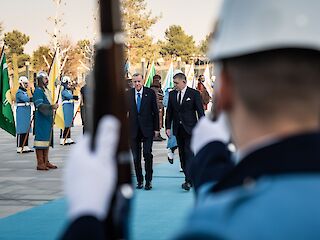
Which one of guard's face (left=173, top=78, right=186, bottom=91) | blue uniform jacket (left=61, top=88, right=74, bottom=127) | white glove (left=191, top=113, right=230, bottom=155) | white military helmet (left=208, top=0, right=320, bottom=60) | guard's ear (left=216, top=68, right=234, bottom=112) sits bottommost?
blue uniform jacket (left=61, top=88, right=74, bottom=127)

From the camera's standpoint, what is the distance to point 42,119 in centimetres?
1213

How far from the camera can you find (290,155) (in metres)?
1.15

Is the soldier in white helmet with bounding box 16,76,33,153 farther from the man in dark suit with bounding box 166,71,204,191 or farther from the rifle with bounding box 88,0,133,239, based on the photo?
the rifle with bounding box 88,0,133,239

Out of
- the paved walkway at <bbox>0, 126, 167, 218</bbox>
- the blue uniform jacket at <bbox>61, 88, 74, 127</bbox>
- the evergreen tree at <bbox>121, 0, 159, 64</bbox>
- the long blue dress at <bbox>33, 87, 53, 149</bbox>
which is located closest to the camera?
the paved walkway at <bbox>0, 126, 167, 218</bbox>

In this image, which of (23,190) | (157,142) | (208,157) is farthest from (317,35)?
(157,142)

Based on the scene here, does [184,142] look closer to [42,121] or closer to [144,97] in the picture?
[144,97]

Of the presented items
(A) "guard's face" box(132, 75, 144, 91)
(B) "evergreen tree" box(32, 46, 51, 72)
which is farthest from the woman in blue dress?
(B) "evergreen tree" box(32, 46, 51, 72)

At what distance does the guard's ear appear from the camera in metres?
1.30

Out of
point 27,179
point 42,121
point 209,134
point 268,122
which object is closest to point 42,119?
point 42,121

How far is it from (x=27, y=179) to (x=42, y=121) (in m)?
1.72

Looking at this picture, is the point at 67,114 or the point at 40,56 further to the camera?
the point at 40,56

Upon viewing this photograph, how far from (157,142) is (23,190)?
319 inches

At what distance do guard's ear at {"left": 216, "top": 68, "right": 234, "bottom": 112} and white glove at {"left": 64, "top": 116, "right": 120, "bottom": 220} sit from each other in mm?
277

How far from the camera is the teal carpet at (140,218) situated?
253 inches
